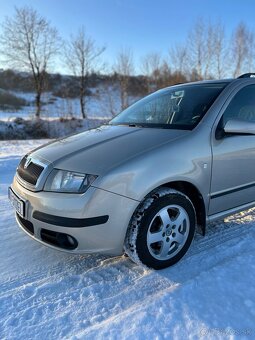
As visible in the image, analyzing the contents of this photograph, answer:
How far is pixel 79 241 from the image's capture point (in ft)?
7.29

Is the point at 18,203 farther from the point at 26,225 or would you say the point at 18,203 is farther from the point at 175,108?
the point at 175,108

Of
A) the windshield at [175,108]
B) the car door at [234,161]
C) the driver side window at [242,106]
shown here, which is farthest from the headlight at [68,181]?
the driver side window at [242,106]

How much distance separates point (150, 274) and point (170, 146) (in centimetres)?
101

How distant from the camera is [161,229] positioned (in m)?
2.45

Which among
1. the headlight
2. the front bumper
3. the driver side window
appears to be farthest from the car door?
the headlight

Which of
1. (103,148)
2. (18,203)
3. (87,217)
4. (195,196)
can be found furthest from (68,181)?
(195,196)

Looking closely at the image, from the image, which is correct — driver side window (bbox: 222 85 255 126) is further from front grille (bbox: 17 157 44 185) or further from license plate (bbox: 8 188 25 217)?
license plate (bbox: 8 188 25 217)

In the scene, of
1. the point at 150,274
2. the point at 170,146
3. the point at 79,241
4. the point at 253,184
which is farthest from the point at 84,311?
the point at 253,184

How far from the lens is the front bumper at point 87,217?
2.14 meters

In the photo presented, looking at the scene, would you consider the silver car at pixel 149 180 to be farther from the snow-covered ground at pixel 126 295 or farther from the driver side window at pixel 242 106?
the snow-covered ground at pixel 126 295

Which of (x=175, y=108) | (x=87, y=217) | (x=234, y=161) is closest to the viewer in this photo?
(x=87, y=217)

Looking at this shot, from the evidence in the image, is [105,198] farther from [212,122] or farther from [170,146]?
[212,122]

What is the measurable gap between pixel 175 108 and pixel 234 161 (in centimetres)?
78

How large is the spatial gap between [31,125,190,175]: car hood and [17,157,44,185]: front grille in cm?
9
